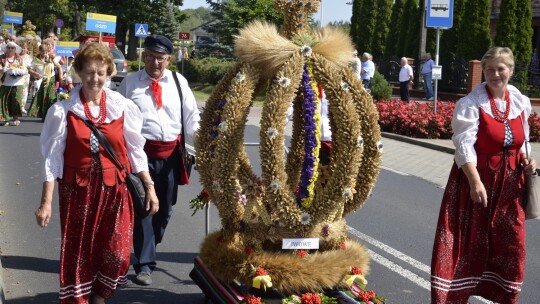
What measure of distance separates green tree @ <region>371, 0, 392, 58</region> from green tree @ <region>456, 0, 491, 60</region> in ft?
44.2

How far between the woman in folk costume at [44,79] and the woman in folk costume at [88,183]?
13400 mm

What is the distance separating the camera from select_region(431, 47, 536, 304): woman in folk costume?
507 centimetres

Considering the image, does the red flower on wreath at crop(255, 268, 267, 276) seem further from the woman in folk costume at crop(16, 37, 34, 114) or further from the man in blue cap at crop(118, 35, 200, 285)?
the woman in folk costume at crop(16, 37, 34, 114)

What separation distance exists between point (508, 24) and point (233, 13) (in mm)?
16050

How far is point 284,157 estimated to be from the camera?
479cm

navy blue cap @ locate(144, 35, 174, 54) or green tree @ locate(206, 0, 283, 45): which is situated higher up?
green tree @ locate(206, 0, 283, 45)

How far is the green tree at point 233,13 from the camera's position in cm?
3938

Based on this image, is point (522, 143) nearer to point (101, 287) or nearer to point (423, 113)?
point (101, 287)

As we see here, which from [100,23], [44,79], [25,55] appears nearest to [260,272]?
[25,55]

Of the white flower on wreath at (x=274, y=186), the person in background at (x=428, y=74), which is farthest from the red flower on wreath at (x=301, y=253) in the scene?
the person in background at (x=428, y=74)

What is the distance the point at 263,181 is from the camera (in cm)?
464

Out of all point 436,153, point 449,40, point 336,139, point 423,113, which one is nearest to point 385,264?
point 336,139

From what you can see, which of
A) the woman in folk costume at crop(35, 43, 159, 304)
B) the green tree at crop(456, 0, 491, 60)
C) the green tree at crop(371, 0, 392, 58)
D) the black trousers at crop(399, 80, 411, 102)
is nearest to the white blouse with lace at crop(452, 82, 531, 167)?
the woman in folk costume at crop(35, 43, 159, 304)

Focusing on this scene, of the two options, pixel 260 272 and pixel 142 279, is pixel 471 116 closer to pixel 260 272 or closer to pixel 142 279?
pixel 260 272
